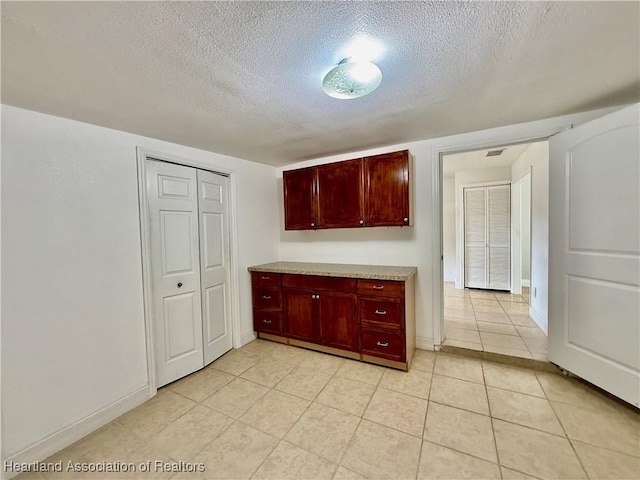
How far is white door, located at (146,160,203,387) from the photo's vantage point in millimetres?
2258

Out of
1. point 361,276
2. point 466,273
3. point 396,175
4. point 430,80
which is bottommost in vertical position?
point 466,273

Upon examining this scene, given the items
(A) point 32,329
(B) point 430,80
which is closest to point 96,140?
(A) point 32,329

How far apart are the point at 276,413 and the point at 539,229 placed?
357 centimetres

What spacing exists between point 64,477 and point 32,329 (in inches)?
34.2

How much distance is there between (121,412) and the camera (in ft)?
6.46

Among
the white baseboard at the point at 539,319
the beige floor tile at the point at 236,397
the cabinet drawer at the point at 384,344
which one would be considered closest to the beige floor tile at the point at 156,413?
the beige floor tile at the point at 236,397

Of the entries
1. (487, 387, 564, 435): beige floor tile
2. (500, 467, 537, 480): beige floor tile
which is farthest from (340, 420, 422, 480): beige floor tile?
(487, 387, 564, 435): beige floor tile

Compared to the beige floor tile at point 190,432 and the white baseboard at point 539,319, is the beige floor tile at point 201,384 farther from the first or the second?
the white baseboard at point 539,319

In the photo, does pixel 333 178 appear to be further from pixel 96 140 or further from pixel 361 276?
pixel 96 140

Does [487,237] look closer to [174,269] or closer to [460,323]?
[460,323]

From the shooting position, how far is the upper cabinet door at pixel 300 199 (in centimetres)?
303

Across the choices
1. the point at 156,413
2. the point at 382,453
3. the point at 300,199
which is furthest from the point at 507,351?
the point at 156,413

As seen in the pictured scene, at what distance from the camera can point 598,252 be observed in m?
1.89

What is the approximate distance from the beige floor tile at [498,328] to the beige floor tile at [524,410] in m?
1.11
